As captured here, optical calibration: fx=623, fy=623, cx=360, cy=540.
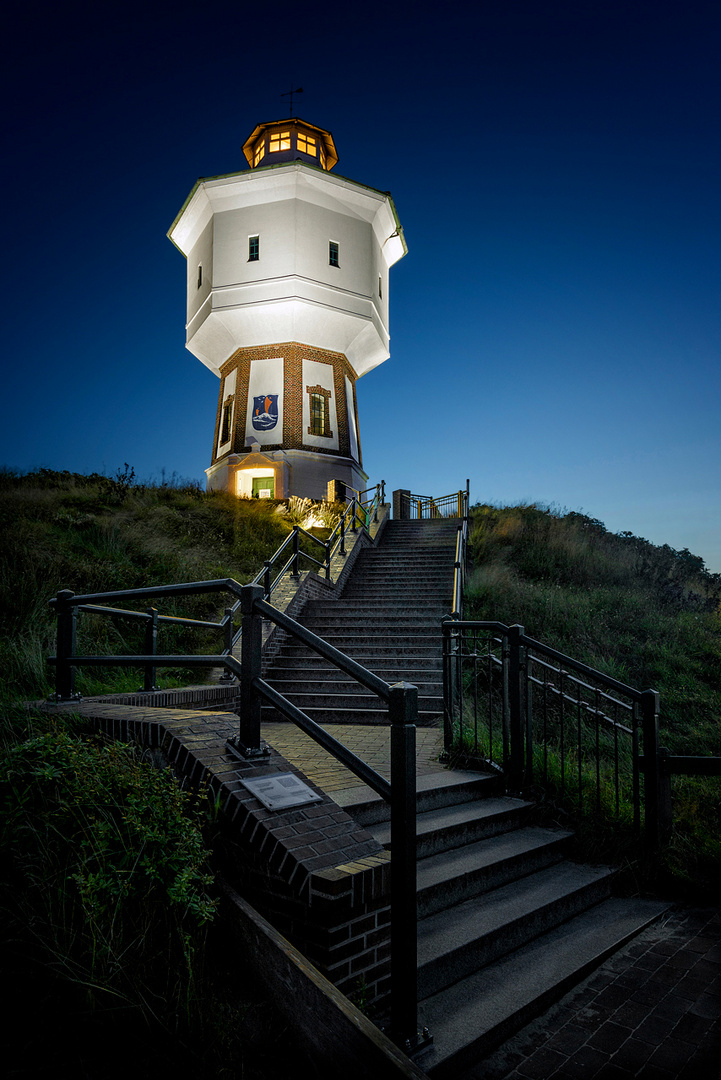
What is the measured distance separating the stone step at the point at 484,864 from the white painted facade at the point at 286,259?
25.3 meters

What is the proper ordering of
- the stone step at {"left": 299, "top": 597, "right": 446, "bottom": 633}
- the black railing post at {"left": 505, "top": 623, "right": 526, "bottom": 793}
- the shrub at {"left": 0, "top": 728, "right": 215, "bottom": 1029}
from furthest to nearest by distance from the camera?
the stone step at {"left": 299, "top": 597, "right": 446, "bottom": 633}, the black railing post at {"left": 505, "top": 623, "right": 526, "bottom": 793}, the shrub at {"left": 0, "top": 728, "right": 215, "bottom": 1029}

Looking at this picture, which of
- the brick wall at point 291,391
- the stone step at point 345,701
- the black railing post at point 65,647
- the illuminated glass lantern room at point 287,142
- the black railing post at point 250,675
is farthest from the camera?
the illuminated glass lantern room at point 287,142

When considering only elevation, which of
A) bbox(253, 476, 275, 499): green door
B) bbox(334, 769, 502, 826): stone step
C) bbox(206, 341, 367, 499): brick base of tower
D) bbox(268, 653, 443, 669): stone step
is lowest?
bbox(334, 769, 502, 826): stone step

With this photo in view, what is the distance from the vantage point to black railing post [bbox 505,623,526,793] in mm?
5477

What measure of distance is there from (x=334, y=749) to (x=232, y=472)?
84.9ft

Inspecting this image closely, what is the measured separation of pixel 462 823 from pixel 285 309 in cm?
2577

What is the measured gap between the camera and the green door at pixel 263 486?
27.5 meters

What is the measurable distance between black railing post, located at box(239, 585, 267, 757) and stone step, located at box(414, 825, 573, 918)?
1341mm

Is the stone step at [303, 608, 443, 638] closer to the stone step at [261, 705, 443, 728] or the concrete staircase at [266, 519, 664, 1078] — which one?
the stone step at [261, 705, 443, 728]

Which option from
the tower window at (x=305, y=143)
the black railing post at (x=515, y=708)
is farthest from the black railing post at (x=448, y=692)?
the tower window at (x=305, y=143)

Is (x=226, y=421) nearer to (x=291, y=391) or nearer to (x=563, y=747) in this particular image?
(x=291, y=391)

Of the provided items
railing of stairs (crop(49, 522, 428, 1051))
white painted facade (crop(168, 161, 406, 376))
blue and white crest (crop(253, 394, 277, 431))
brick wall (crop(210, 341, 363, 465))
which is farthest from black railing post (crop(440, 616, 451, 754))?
white painted facade (crop(168, 161, 406, 376))

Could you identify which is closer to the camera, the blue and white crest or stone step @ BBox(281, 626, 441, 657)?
stone step @ BBox(281, 626, 441, 657)

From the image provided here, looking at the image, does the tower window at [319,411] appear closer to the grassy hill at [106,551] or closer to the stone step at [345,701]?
the grassy hill at [106,551]
